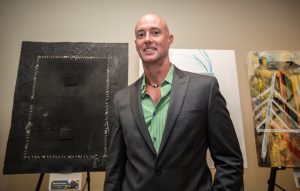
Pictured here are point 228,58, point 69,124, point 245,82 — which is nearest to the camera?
point 69,124

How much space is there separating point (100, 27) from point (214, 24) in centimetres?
102

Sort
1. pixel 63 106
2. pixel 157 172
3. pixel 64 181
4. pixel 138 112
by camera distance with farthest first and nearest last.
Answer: pixel 63 106 < pixel 64 181 < pixel 138 112 < pixel 157 172

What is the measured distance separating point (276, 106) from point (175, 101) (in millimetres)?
948

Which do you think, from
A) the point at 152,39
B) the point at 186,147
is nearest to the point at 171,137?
the point at 186,147

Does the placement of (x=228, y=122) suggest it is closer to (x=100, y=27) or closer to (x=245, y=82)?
(x=245, y=82)

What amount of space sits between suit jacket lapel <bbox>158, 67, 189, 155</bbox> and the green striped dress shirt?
0.21 ft

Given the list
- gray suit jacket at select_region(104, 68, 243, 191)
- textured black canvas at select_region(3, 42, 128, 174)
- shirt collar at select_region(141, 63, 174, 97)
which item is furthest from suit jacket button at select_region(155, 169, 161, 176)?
textured black canvas at select_region(3, 42, 128, 174)

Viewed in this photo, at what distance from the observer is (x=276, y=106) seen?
→ 5.40ft

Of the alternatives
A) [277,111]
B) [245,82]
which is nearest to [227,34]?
[245,82]

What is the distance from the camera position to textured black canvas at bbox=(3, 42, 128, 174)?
1447 mm

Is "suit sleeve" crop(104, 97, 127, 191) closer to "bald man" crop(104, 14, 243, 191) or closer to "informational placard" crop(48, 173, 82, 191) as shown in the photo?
"bald man" crop(104, 14, 243, 191)

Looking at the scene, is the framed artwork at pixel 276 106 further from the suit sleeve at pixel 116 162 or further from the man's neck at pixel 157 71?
the suit sleeve at pixel 116 162

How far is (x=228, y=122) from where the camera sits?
3.62 feet

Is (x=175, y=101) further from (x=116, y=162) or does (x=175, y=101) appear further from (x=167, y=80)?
(x=116, y=162)
